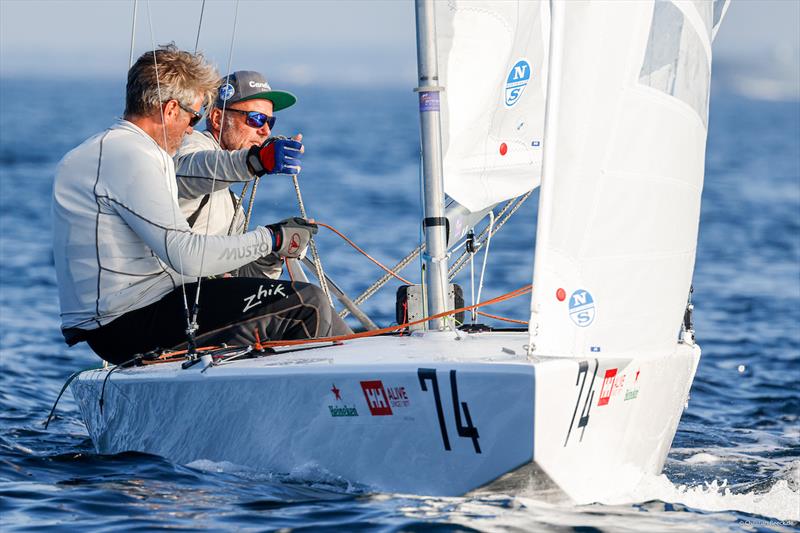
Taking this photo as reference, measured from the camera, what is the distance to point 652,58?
156 inches

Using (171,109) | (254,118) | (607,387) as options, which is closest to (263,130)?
(254,118)

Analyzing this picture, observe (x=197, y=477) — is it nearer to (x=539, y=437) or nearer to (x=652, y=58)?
(x=539, y=437)

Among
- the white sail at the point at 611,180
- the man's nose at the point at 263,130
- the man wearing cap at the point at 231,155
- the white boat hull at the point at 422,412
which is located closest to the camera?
the white boat hull at the point at 422,412

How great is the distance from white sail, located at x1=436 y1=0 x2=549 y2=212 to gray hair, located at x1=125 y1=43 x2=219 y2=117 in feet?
3.30

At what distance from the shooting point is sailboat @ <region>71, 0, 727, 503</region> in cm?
376

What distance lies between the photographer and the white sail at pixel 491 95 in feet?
16.5

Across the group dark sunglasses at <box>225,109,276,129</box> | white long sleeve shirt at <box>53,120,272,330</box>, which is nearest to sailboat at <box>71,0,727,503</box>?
white long sleeve shirt at <box>53,120,272,330</box>

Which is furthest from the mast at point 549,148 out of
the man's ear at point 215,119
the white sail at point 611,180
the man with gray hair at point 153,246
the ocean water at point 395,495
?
the man's ear at point 215,119

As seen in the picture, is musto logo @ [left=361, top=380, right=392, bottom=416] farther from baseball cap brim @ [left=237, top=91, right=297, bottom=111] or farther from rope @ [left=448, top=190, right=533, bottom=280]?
baseball cap brim @ [left=237, top=91, right=297, bottom=111]

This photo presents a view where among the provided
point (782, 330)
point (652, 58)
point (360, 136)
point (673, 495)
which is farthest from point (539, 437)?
point (360, 136)

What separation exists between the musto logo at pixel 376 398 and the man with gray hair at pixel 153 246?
763 mm

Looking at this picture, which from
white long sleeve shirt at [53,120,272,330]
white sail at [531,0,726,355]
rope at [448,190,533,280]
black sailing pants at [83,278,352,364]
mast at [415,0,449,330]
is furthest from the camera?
rope at [448,190,533,280]

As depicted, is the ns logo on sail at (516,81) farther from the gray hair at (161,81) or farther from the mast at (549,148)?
the mast at (549,148)

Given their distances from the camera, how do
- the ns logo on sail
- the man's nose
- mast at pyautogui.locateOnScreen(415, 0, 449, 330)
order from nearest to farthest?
mast at pyautogui.locateOnScreen(415, 0, 449, 330) → the ns logo on sail → the man's nose
